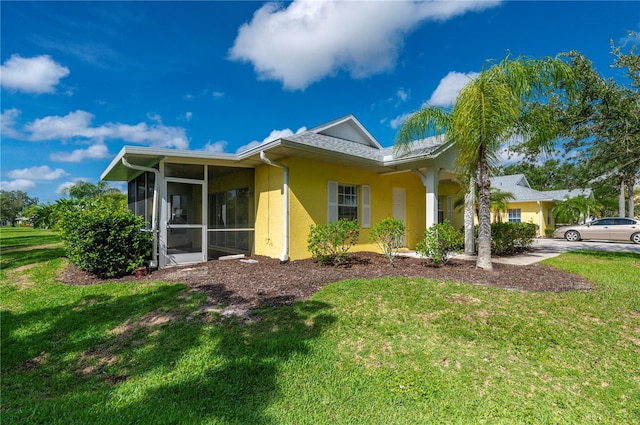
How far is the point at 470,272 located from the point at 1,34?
11540 mm

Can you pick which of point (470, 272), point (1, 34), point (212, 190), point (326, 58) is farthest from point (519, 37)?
point (1, 34)

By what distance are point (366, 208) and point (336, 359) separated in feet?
25.5

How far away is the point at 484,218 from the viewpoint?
7.14 meters

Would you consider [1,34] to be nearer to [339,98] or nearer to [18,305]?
[18,305]

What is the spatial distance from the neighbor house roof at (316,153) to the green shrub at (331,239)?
211 cm

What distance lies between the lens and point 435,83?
44.1ft

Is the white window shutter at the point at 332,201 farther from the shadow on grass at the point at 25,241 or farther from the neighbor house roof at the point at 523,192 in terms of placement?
the neighbor house roof at the point at 523,192

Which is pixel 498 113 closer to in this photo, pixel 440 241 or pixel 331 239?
pixel 440 241

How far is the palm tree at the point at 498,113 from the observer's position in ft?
21.6

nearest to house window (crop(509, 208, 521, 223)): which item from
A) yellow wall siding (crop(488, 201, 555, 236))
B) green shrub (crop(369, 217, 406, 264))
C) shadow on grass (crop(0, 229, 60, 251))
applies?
yellow wall siding (crop(488, 201, 555, 236))

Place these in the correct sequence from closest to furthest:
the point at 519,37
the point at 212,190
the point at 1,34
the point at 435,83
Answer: the point at 1,34 < the point at 519,37 < the point at 212,190 < the point at 435,83

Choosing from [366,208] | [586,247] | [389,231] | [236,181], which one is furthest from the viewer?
[586,247]

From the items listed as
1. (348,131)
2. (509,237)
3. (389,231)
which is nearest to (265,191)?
(389,231)

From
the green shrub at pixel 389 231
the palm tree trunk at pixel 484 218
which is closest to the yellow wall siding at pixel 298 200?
the green shrub at pixel 389 231
